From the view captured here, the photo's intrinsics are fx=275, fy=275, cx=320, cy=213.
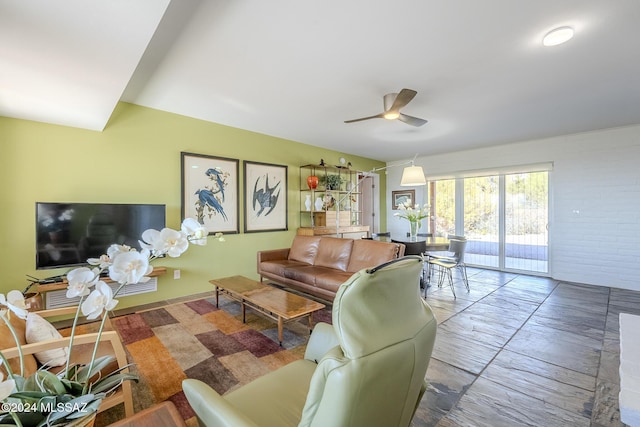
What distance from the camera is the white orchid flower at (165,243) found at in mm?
784

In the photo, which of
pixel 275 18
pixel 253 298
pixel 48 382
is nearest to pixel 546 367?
pixel 253 298

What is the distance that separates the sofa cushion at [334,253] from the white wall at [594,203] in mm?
3925

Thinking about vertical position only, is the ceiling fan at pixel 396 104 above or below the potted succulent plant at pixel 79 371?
above

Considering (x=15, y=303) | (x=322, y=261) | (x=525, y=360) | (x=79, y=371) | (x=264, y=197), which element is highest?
(x=264, y=197)

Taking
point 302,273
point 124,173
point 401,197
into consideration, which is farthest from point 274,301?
point 401,197

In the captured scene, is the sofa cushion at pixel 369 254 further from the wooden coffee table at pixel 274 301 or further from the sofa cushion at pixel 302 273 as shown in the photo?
the wooden coffee table at pixel 274 301

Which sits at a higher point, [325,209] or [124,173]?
[124,173]

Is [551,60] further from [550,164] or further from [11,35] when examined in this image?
[11,35]

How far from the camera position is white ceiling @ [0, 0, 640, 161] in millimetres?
1684

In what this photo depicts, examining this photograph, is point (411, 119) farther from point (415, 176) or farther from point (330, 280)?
point (330, 280)

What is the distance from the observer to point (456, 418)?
1.68 m

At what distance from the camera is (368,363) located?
74 cm

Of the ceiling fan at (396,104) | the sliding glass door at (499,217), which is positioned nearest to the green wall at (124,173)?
the ceiling fan at (396,104)

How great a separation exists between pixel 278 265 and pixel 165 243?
10.8 feet
